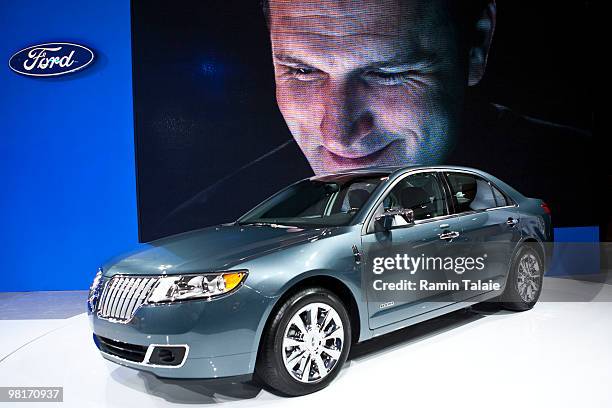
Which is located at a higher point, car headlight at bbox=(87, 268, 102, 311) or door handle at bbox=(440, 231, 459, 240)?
door handle at bbox=(440, 231, 459, 240)

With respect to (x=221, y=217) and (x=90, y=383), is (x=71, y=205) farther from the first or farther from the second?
(x=90, y=383)

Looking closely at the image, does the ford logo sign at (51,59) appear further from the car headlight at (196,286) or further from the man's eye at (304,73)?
the car headlight at (196,286)

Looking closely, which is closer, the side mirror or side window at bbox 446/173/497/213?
the side mirror

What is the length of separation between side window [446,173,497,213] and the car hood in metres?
1.44

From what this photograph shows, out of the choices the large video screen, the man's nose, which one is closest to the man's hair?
the large video screen

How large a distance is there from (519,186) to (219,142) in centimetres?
429

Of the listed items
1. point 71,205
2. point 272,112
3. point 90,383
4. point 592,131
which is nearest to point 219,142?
point 272,112

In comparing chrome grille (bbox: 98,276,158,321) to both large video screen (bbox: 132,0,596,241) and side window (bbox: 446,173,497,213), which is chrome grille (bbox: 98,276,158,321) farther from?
large video screen (bbox: 132,0,596,241)

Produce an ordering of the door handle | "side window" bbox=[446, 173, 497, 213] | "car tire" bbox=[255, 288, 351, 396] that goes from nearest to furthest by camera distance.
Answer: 1. "car tire" bbox=[255, 288, 351, 396]
2. the door handle
3. "side window" bbox=[446, 173, 497, 213]

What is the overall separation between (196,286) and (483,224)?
2.54 m

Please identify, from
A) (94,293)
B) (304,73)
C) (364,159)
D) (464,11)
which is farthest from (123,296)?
(464,11)

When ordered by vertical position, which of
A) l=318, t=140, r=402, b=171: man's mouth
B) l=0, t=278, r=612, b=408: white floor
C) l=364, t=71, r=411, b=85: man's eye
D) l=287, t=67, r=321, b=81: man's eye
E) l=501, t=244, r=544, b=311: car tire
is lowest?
l=0, t=278, r=612, b=408: white floor

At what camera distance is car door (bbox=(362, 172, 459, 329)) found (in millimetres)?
3291

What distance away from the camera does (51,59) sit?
266 inches
